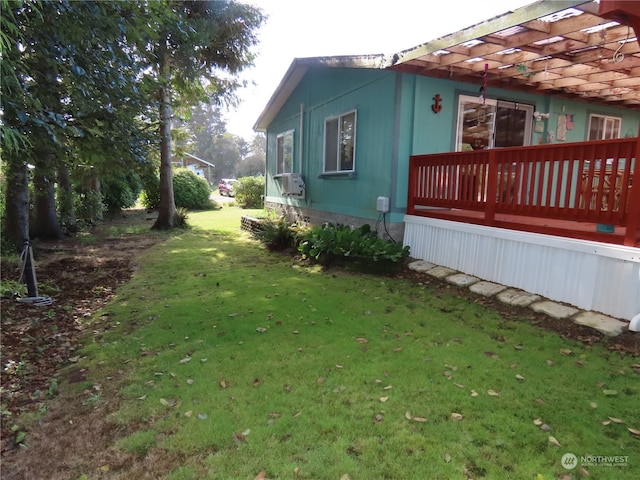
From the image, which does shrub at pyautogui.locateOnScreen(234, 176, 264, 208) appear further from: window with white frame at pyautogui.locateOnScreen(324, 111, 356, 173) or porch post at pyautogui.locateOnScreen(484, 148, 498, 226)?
porch post at pyautogui.locateOnScreen(484, 148, 498, 226)

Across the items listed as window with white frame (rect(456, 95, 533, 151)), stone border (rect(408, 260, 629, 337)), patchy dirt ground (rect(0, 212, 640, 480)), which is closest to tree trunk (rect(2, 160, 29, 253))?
patchy dirt ground (rect(0, 212, 640, 480))

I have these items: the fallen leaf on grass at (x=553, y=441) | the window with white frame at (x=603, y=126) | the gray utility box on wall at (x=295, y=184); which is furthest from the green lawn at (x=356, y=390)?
the window with white frame at (x=603, y=126)

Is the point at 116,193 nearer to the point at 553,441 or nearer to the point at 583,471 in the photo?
the point at 553,441

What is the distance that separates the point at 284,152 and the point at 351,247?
6.92 meters

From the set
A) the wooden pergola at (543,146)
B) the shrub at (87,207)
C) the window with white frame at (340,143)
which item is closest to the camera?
the wooden pergola at (543,146)

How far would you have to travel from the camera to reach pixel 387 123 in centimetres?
685

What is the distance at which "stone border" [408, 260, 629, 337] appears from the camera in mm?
3748

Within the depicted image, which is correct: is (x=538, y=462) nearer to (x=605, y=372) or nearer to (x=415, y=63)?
(x=605, y=372)

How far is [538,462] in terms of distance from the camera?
2100 mm

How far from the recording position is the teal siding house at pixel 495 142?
407cm

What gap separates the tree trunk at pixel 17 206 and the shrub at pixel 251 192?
14.0 metres

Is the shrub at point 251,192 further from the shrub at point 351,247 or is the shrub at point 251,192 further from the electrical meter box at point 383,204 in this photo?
the electrical meter box at point 383,204

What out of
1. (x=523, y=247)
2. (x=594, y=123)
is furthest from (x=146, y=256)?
(x=594, y=123)
